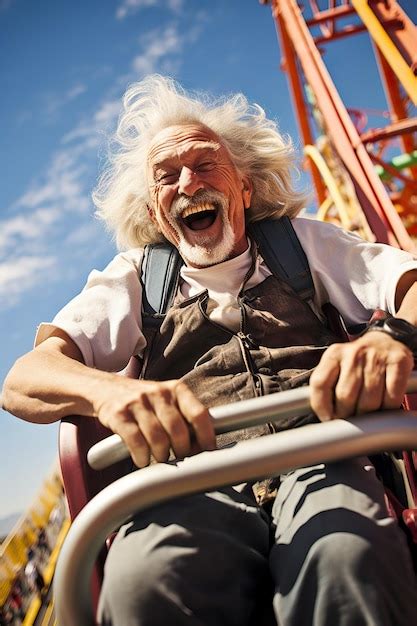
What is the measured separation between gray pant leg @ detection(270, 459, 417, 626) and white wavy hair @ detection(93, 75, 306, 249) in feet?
3.59

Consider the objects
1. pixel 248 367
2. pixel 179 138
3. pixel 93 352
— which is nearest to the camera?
pixel 248 367

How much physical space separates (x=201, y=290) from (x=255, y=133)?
0.80 meters

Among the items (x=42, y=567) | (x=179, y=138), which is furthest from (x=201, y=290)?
(x=42, y=567)

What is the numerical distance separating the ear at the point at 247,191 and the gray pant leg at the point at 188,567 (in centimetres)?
109

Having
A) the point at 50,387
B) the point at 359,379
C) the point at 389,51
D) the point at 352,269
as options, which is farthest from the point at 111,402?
the point at 389,51

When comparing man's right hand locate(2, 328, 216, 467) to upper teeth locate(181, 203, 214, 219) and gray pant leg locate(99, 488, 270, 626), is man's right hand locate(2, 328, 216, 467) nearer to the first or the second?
gray pant leg locate(99, 488, 270, 626)

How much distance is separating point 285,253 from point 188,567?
97cm

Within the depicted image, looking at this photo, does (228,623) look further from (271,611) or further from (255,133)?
(255,133)

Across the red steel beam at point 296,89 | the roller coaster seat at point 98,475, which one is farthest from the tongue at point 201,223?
the red steel beam at point 296,89

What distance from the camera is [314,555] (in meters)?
0.83

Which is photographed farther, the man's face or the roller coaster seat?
the man's face

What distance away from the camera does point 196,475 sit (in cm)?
72

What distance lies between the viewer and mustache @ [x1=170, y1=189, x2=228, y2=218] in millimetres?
1672

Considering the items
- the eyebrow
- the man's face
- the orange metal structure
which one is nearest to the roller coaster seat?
the man's face
